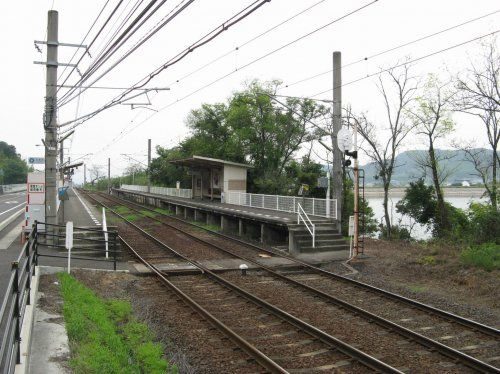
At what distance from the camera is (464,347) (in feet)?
24.2

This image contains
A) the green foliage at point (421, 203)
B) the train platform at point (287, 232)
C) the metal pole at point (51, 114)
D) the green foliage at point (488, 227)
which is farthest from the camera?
the green foliage at point (421, 203)

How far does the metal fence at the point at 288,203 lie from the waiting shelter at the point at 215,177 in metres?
1.20

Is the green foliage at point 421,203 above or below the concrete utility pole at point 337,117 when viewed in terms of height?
below

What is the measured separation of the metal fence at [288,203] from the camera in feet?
65.3

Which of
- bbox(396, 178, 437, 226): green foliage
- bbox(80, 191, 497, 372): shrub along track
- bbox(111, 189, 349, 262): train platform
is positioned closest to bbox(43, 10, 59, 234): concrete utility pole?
bbox(80, 191, 497, 372): shrub along track

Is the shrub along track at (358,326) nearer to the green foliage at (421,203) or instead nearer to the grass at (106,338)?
the grass at (106,338)

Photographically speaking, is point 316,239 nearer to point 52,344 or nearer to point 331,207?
point 331,207

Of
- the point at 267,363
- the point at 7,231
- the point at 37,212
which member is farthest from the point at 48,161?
the point at 267,363

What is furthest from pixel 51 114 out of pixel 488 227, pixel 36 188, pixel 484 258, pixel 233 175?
pixel 233 175

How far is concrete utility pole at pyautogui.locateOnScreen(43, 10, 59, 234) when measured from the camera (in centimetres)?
1453

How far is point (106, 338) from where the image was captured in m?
6.88

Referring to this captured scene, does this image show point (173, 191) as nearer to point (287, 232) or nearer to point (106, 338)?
point (287, 232)

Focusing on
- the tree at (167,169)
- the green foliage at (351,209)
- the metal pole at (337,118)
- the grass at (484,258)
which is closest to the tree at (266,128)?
the green foliage at (351,209)

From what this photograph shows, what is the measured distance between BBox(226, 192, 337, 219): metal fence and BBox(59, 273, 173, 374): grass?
11.3m
